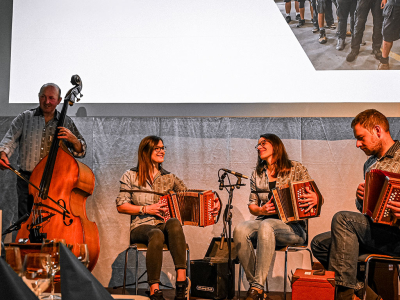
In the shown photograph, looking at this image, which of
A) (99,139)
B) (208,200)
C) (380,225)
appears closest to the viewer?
(380,225)

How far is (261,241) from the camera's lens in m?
3.19

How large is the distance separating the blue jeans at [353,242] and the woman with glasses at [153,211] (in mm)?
1053

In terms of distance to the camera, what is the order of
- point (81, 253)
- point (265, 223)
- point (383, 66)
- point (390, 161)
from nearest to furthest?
point (81, 253) < point (390, 161) < point (265, 223) < point (383, 66)

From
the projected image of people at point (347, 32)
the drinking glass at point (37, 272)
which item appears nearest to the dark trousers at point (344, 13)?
the projected image of people at point (347, 32)

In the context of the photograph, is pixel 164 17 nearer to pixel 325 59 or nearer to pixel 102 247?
pixel 325 59

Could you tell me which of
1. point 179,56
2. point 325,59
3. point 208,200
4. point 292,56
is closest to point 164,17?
point 179,56

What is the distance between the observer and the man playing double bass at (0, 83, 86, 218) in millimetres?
3795

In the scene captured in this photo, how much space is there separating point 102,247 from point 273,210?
176cm

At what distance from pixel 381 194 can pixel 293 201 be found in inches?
31.9

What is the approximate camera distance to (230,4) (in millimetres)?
4082

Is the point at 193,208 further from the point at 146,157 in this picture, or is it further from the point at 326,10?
the point at 326,10

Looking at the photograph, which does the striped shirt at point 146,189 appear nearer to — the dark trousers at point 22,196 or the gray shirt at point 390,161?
the dark trousers at point 22,196

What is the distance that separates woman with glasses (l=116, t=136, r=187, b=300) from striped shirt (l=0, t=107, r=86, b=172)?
563mm

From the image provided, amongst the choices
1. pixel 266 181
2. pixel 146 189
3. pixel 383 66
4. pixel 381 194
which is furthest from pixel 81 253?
pixel 383 66
